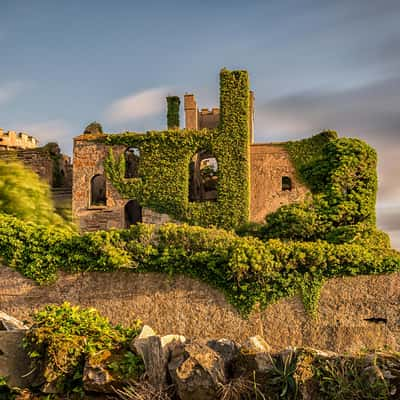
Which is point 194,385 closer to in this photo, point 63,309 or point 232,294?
point 63,309

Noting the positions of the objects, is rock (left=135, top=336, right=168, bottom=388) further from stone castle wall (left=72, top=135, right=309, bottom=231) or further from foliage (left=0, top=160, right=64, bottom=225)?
Result: stone castle wall (left=72, top=135, right=309, bottom=231)

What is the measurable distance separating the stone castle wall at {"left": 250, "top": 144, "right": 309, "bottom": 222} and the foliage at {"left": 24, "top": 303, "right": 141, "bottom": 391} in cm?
2066

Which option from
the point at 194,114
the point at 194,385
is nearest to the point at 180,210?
the point at 194,114

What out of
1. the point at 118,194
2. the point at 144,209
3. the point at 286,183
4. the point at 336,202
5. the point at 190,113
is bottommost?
the point at 144,209

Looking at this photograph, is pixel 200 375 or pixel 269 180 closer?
pixel 200 375

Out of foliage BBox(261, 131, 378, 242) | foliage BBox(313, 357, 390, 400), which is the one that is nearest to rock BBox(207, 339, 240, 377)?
foliage BBox(313, 357, 390, 400)

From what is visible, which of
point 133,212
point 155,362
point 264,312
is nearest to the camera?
point 155,362

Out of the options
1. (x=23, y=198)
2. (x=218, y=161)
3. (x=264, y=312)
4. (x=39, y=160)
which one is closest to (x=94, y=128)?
(x=39, y=160)

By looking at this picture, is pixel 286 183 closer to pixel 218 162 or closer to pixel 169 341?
pixel 218 162

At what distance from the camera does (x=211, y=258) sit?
16.1m

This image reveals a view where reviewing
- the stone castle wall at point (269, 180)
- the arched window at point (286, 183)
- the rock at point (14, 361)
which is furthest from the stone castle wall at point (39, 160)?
the rock at point (14, 361)

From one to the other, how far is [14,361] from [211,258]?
6.68m

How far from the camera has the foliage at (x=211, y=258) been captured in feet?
52.2

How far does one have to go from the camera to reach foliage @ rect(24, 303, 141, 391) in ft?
33.8
